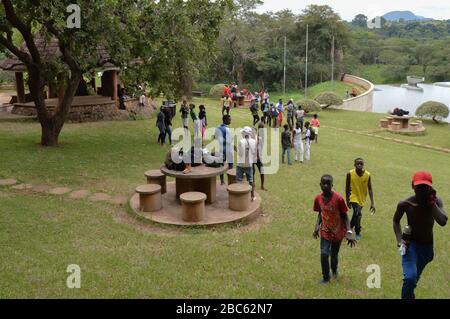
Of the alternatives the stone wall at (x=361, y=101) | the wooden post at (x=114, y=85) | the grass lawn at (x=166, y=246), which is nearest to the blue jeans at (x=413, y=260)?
the grass lawn at (x=166, y=246)

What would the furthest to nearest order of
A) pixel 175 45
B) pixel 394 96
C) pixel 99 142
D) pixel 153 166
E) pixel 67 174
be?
pixel 394 96 → pixel 99 142 → pixel 175 45 → pixel 153 166 → pixel 67 174

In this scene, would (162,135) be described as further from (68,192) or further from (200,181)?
(200,181)

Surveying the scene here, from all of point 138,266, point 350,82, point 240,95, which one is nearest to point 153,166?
point 138,266

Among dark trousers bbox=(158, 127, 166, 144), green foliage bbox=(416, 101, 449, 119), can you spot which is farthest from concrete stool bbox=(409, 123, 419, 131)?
dark trousers bbox=(158, 127, 166, 144)

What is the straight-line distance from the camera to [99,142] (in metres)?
15.4

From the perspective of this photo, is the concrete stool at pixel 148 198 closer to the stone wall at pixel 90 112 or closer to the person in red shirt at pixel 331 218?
the person in red shirt at pixel 331 218

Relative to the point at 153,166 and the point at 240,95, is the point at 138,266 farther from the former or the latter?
the point at 240,95

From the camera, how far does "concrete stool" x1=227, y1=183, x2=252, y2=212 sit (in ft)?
28.6

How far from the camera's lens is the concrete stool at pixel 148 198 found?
8.63m

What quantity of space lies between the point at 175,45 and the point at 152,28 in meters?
0.86

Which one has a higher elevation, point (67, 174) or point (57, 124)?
point (57, 124)

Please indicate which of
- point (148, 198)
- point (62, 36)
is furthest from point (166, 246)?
point (62, 36)

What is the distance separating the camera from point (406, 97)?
162ft

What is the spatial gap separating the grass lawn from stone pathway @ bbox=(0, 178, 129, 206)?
9.0 inches
